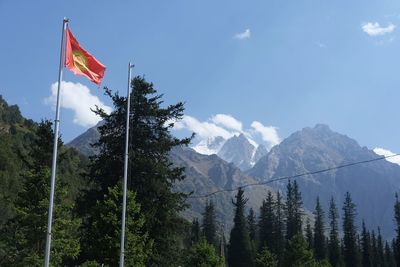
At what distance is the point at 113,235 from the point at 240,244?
7409cm

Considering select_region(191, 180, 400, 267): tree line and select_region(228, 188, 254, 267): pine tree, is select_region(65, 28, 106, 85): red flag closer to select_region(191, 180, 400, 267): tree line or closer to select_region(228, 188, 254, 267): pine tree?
select_region(191, 180, 400, 267): tree line

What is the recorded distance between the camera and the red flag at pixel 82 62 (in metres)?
19.3

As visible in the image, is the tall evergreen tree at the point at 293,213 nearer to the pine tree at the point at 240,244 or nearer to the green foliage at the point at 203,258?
the pine tree at the point at 240,244

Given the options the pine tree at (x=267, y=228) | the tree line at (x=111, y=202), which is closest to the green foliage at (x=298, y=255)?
the tree line at (x=111, y=202)

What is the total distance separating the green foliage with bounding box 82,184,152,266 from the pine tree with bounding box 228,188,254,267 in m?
69.6

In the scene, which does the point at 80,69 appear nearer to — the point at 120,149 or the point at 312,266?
the point at 120,149

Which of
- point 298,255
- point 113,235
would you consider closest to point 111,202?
point 113,235

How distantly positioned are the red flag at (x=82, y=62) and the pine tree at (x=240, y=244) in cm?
8364

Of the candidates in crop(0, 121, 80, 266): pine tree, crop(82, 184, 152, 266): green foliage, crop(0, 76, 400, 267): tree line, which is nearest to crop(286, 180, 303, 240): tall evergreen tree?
crop(0, 76, 400, 267): tree line

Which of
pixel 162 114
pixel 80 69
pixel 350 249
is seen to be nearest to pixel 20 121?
pixel 350 249

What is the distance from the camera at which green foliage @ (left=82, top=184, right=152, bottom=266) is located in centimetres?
3203

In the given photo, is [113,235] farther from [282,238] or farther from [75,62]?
[282,238]

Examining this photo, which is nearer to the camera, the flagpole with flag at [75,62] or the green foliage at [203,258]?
the flagpole with flag at [75,62]

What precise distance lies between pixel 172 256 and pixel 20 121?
547 feet
